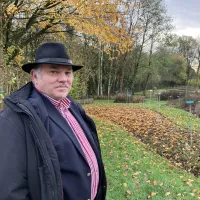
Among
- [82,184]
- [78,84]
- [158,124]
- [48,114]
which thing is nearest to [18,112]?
[48,114]

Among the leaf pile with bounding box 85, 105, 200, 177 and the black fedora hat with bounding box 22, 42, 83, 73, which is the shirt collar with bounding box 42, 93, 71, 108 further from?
the leaf pile with bounding box 85, 105, 200, 177

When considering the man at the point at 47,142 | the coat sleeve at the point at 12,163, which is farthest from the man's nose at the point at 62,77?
the coat sleeve at the point at 12,163

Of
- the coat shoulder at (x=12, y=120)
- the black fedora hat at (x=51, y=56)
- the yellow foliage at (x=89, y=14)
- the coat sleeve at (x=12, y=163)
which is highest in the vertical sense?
the yellow foliage at (x=89, y=14)

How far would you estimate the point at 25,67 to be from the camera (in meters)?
1.99

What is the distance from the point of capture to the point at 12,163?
5.10ft

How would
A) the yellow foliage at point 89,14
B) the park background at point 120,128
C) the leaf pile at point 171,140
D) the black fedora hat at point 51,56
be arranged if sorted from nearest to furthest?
the black fedora hat at point 51,56
the park background at point 120,128
the leaf pile at point 171,140
the yellow foliage at point 89,14

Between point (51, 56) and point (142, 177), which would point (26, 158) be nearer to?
point (51, 56)

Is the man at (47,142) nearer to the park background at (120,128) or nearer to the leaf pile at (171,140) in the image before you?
the park background at (120,128)

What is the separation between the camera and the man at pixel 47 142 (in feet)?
5.16

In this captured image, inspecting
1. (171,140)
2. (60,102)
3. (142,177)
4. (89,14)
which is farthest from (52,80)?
(171,140)

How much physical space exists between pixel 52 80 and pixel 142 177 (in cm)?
402

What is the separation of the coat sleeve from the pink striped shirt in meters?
0.45

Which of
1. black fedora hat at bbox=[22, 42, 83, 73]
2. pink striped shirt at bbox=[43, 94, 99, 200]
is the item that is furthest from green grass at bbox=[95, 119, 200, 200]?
black fedora hat at bbox=[22, 42, 83, 73]

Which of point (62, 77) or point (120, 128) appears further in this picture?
point (120, 128)
